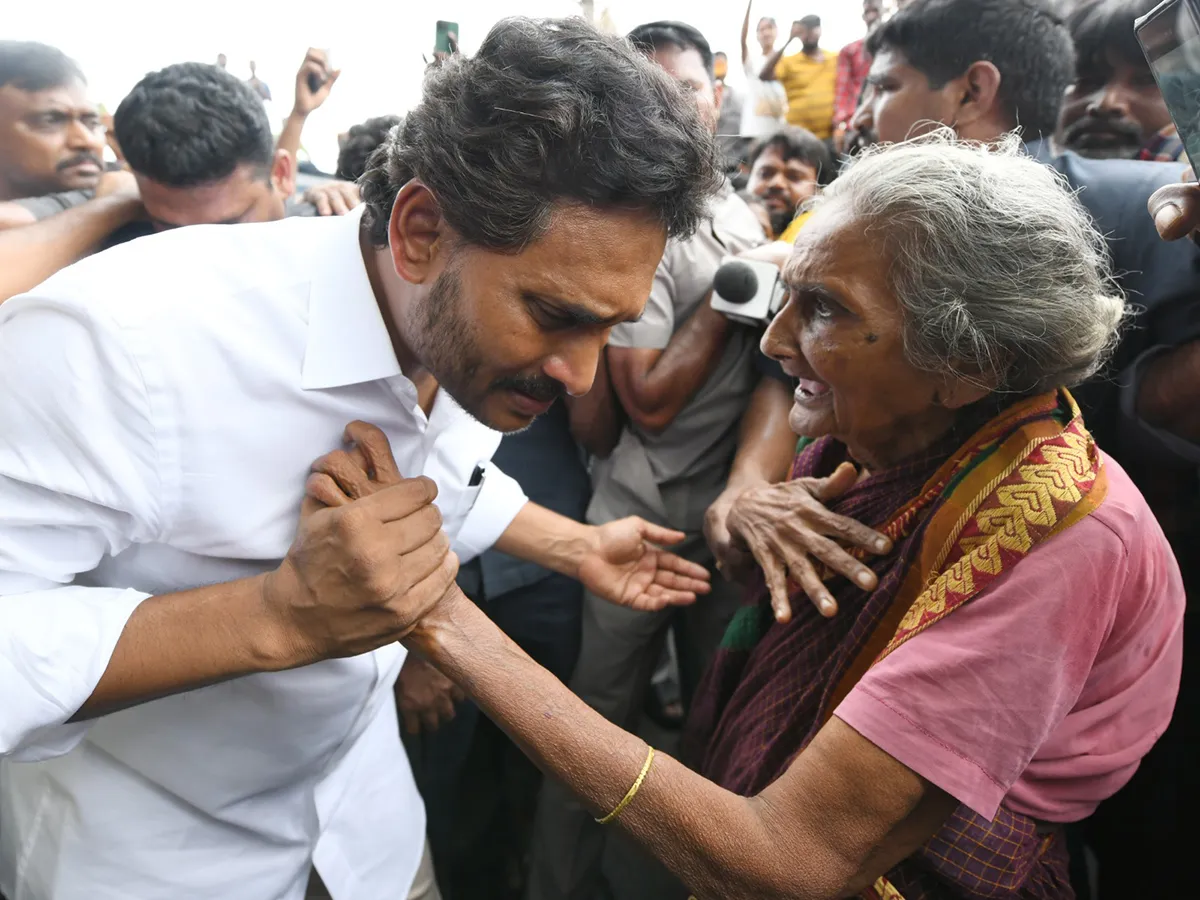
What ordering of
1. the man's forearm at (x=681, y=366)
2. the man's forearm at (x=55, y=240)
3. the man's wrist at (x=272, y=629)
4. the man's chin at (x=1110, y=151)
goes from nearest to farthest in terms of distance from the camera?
the man's wrist at (x=272, y=629) → the man's forearm at (x=55, y=240) → the man's forearm at (x=681, y=366) → the man's chin at (x=1110, y=151)

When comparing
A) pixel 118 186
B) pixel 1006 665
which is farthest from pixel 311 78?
pixel 1006 665

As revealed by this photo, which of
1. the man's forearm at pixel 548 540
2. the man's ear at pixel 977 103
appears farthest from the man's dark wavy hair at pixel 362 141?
the man's ear at pixel 977 103

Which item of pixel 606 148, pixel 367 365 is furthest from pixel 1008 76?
pixel 367 365

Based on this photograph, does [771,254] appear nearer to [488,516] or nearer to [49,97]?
[488,516]

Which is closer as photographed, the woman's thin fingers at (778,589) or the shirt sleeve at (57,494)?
the shirt sleeve at (57,494)

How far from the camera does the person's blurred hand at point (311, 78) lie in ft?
9.80

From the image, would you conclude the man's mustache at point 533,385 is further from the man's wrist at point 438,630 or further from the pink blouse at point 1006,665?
the pink blouse at point 1006,665

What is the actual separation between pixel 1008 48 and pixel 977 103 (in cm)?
15

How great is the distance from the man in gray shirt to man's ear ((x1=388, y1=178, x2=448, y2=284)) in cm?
98

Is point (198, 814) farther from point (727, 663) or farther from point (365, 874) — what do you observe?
point (727, 663)

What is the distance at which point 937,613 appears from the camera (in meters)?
1.10

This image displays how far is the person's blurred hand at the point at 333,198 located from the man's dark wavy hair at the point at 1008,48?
192 centimetres

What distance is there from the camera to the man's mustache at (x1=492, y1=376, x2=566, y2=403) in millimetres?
1177

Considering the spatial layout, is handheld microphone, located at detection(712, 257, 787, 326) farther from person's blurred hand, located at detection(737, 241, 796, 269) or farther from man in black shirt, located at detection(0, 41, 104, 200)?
man in black shirt, located at detection(0, 41, 104, 200)
